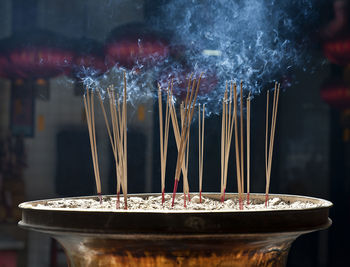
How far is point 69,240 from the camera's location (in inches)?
44.7

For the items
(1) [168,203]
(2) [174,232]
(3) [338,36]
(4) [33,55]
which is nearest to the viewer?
(2) [174,232]

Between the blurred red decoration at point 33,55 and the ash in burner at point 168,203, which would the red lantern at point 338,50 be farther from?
the ash in burner at point 168,203

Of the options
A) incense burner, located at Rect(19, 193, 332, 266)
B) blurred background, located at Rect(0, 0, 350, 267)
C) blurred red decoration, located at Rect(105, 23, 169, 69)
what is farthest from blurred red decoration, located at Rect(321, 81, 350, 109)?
incense burner, located at Rect(19, 193, 332, 266)

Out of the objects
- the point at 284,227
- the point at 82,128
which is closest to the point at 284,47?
the point at 82,128

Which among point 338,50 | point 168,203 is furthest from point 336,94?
point 168,203

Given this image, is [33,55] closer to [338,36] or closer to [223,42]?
[223,42]

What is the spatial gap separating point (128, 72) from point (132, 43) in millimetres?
175

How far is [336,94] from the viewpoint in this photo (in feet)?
9.99

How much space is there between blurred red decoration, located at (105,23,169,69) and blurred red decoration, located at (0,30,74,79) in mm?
230

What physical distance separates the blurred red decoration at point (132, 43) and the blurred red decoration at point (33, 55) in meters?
0.23

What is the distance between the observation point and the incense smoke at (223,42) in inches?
114

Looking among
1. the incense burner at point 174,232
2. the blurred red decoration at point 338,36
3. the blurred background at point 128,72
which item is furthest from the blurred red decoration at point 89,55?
the incense burner at point 174,232

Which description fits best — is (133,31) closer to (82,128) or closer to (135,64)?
(135,64)

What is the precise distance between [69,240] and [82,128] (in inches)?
73.1
